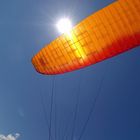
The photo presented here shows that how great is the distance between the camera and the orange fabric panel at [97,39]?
56.2 feet

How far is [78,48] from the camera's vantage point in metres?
18.8

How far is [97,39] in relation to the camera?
18.1 metres

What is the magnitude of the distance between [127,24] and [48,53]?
16.0ft

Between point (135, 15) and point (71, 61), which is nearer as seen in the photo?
point (135, 15)

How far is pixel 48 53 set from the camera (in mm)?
19578

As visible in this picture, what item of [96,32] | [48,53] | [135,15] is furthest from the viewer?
[48,53]

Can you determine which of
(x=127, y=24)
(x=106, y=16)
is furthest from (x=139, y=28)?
(x=106, y=16)

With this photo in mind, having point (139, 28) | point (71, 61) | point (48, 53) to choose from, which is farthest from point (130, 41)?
point (48, 53)

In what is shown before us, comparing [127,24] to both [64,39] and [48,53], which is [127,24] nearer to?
[64,39]

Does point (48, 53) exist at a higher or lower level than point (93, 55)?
higher

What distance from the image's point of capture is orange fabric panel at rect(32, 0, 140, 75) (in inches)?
675

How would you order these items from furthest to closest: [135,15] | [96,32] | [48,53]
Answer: [48,53] → [96,32] → [135,15]

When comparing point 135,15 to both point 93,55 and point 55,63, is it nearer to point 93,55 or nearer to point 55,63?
point 93,55

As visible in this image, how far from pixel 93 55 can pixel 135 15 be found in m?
3.16
